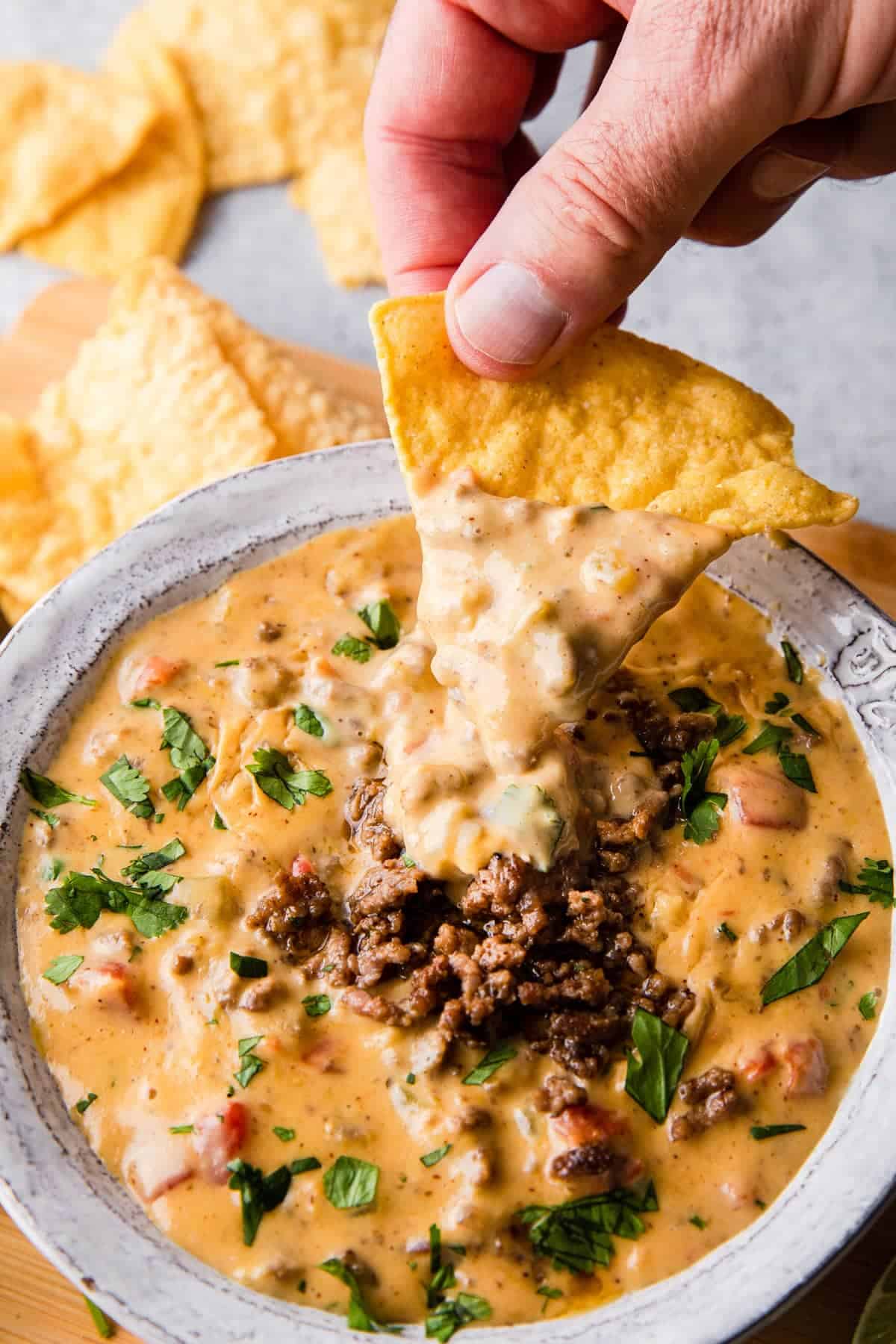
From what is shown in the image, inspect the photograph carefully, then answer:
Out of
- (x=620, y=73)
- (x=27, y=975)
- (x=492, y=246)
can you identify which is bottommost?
(x=27, y=975)

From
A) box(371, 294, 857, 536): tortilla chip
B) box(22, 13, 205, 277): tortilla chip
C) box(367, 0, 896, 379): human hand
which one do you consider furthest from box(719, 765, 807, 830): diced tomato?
box(22, 13, 205, 277): tortilla chip

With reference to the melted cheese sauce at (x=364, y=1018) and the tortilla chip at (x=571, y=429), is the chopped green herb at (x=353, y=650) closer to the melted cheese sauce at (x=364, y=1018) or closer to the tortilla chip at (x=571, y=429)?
the melted cheese sauce at (x=364, y=1018)

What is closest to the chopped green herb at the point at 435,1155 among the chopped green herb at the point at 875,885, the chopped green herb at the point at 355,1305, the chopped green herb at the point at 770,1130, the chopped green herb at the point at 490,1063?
the chopped green herb at the point at 490,1063

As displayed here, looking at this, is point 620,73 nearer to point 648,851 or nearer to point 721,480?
point 721,480

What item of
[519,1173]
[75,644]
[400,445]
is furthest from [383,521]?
[519,1173]

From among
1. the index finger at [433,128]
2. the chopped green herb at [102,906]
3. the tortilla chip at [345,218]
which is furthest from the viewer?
the tortilla chip at [345,218]

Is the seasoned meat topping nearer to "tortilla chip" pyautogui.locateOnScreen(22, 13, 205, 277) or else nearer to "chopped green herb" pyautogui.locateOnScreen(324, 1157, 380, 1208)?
"chopped green herb" pyautogui.locateOnScreen(324, 1157, 380, 1208)
